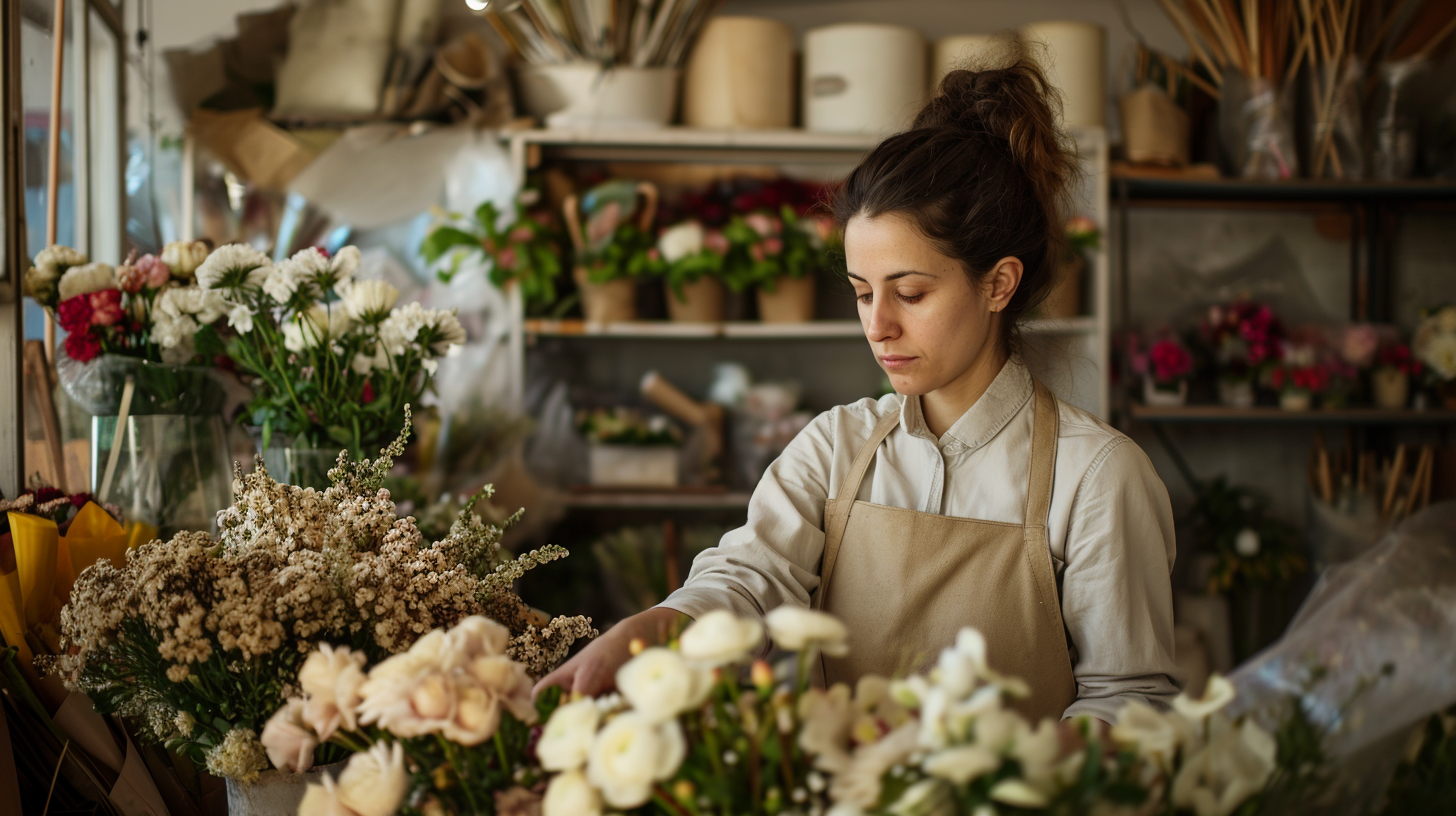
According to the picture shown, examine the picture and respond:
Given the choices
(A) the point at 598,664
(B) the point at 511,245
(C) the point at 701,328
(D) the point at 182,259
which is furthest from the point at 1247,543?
(D) the point at 182,259

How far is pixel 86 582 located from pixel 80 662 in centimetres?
7

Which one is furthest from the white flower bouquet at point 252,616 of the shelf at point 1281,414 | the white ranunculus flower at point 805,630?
the shelf at point 1281,414

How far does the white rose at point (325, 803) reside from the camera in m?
0.66

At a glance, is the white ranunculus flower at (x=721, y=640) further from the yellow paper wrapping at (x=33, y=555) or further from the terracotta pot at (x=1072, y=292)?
the terracotta pot at (x=1072, y=292)

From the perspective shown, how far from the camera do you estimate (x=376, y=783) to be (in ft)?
2.07

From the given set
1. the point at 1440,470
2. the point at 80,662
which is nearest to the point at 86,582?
the point at 80,662

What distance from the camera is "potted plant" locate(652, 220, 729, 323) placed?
107 inches

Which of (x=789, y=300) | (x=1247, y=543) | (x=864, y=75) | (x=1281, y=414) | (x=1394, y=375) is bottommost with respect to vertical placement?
(x=1247, y=543)

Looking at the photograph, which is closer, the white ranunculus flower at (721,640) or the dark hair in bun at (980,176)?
the white ranunculus flower at (721,640)

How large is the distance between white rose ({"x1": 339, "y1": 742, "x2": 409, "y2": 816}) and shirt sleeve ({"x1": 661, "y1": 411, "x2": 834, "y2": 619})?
46cm

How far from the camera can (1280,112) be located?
9.34 feet

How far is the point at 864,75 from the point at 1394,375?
1768 millimetres

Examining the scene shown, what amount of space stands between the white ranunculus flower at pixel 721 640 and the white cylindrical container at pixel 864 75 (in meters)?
2.39

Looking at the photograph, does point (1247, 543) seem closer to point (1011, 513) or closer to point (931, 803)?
point (1011, 513)
